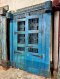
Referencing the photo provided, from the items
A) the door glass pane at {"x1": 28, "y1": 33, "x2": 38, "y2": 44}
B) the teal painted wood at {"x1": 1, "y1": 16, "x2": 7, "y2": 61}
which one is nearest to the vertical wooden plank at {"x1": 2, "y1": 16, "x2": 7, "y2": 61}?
the teal painted wood at {"x1": 1, "y1": 16, "x2": 7, "y2": 61}

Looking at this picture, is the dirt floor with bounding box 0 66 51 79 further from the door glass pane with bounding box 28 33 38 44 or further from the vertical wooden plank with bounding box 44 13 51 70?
the door glass pane with bounding box 28 33 38 44

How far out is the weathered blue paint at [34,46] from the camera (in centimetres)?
532

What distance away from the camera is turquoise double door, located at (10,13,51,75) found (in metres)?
5.35

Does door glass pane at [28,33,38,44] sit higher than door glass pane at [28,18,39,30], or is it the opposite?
door glass pane at [28,18,39,30]

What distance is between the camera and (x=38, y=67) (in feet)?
18.3

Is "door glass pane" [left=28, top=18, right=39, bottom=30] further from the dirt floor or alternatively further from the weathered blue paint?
the dirt floor

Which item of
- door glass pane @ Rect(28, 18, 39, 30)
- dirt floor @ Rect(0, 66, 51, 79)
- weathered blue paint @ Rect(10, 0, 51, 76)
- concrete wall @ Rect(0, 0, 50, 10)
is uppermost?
concrete wall @ Rect(0, 0, 50, 10)

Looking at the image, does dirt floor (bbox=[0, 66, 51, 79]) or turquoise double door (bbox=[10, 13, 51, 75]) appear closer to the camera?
turquoise double door (bbox=[10, 13, 51, 75])

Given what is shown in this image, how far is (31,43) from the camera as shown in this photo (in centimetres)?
590

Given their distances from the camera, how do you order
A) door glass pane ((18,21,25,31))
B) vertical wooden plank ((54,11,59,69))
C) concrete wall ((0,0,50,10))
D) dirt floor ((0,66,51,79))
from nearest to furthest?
vertical wooden plank ((54,11,59,69)), dirt floor ((0,66,51,79)), concrete wall ((0,0,50,10)), door glass pane ((18,21,25,31))

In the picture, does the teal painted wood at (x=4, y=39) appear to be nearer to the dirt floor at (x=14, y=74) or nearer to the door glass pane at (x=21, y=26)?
the dirt floor at (x=14, y=74)

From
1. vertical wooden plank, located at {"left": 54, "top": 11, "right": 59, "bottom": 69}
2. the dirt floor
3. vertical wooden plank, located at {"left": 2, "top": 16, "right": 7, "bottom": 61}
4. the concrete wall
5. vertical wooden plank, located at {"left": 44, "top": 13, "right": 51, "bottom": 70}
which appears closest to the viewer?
vertical wooden plank, located at {"left": 54, "top": 11, "right": 59, "bottom": 69}

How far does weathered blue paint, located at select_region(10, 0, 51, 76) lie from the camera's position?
532 centimetres

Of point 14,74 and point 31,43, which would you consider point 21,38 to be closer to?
point 31,43
